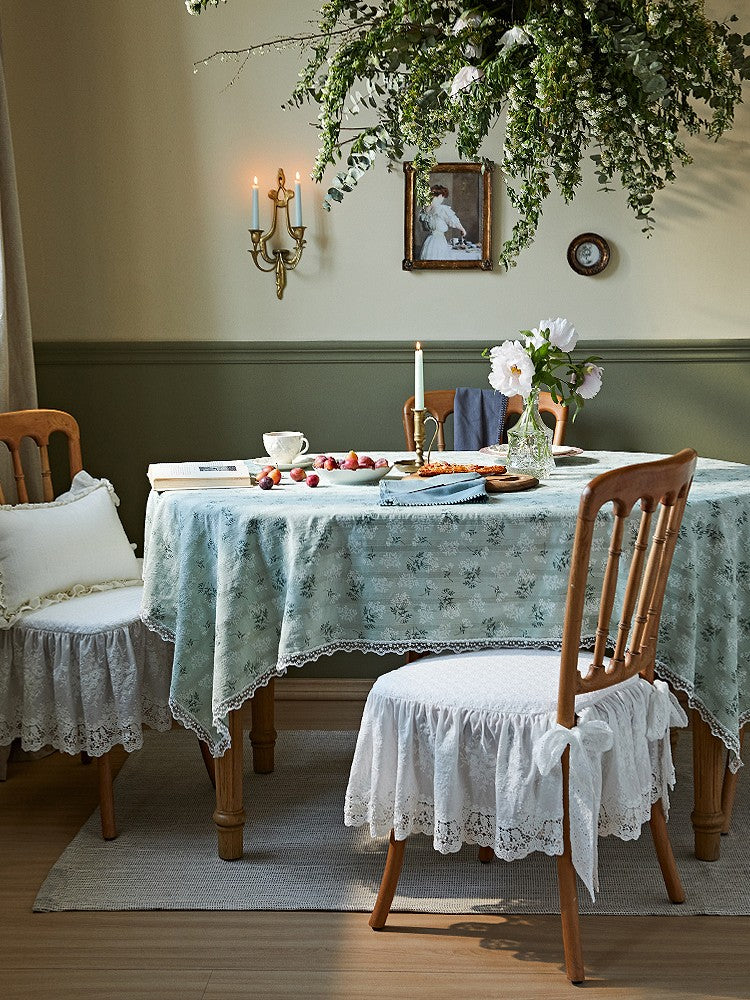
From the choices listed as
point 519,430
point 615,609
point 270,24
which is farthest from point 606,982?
point 270,24

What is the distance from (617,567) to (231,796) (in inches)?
41.0

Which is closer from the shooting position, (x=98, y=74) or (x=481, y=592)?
(x=481, y=592)

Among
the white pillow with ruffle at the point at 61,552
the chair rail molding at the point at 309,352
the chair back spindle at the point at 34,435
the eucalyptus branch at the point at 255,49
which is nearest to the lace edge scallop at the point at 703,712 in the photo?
the white pillow with ruffle at the point at 61,552

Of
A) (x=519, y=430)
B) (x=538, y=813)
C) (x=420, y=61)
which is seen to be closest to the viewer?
(x=538, y=813)

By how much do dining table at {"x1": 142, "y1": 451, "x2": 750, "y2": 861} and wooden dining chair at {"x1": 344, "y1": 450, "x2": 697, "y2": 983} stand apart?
10 centimetres

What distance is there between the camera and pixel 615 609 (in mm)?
2189

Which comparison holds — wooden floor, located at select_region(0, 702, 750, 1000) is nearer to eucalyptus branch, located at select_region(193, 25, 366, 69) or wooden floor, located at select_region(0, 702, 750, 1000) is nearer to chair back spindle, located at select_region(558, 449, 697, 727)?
chair back spindle, located at select_region(558, 449, 697, 727)

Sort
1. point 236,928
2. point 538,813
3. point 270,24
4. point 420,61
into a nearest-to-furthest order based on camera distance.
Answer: point 538,813
point 236,928
point 420,61
point 270,24

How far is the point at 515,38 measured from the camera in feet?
7.31

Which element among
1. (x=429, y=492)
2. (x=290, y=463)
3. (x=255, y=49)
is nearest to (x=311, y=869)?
(x=429, y=492)

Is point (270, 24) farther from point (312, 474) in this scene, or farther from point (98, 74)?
point (312, 474)

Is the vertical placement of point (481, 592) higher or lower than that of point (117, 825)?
higher

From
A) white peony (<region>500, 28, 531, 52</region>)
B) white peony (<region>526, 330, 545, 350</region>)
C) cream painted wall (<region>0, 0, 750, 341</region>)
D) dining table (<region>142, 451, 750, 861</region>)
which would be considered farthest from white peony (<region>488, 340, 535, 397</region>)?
cream painted wall (<region>0, 0, 750, 341</region>)

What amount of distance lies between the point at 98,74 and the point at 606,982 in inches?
122
